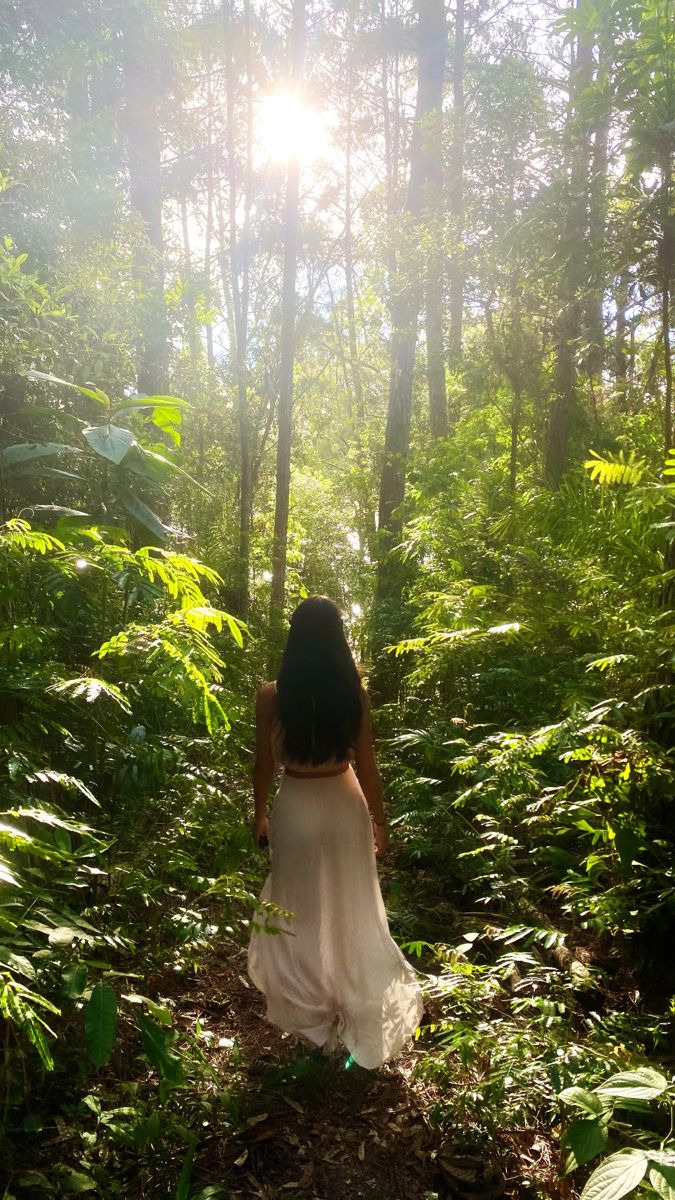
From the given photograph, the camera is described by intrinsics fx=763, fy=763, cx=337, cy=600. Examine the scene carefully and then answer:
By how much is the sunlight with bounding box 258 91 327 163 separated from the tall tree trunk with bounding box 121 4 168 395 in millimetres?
2148

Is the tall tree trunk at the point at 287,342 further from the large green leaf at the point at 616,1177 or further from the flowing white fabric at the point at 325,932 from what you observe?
the large green leaf at the point at 616,1177

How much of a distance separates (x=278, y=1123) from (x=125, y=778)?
59.4 inches

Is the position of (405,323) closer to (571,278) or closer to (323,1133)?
(571,278)

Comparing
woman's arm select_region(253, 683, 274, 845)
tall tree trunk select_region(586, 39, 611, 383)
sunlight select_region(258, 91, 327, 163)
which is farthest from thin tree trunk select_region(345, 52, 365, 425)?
woman's arm select_region(253, 683, 274, 845)

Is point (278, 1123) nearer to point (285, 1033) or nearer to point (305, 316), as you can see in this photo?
point (285, 1033)

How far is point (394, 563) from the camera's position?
450 inches

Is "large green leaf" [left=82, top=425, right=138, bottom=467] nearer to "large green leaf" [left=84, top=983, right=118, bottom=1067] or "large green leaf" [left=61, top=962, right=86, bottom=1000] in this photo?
"large green leaf" [left=61, top=962, right=86, bottom=1000]

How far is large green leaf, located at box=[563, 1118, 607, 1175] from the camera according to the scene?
178 centimetres

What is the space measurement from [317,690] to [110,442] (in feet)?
7.31

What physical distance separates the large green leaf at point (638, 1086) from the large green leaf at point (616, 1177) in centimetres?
11

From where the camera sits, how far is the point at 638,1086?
189 cm

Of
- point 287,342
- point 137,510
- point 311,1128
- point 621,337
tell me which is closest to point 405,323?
point 287,342

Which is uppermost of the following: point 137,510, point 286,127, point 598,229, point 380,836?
point 286,127

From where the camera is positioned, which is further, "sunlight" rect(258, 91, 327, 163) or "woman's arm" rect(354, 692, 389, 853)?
"sunlight" rect(258, 91, 327, 163)
